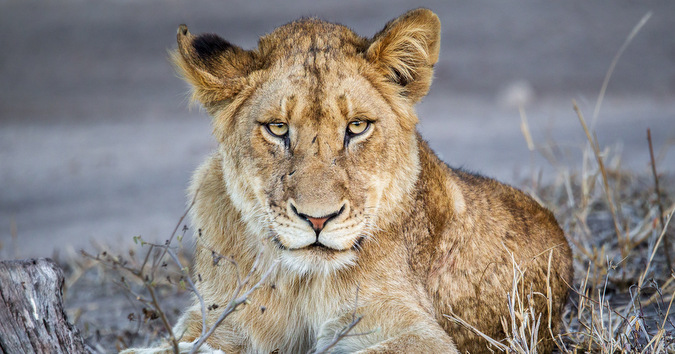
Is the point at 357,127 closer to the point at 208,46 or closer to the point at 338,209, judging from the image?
the point at 338,209

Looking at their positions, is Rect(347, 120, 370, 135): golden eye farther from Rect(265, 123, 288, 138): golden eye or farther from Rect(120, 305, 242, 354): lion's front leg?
Rect(120, 305, 242, 354): lion's front leg

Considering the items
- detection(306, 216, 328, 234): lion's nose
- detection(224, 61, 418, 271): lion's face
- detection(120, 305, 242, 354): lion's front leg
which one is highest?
detection(224, 61, 418, 271): lion's face

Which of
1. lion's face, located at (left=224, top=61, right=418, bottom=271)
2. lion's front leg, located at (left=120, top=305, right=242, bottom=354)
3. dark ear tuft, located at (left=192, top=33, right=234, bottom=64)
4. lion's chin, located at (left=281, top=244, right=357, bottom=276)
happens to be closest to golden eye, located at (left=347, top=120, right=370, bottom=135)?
lion's face, located at (left=224, top=61, right=418, bottom=271)

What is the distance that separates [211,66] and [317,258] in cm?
109

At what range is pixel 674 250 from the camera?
5367 mm

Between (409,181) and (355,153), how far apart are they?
37cm

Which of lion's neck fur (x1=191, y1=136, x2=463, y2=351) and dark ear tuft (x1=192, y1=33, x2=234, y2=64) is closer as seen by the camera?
lion's neck fur (x1=191, y1=136, x2=463, y2=351)

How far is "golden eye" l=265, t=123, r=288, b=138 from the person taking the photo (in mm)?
3317

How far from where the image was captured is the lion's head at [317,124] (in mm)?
3143

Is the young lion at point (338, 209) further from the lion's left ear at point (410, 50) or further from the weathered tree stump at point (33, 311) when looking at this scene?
the weathered tree stump at point (33, 311)

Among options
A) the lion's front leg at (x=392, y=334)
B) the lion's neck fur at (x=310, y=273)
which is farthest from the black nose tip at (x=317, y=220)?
the lion's front leg at (x=392, y=334)

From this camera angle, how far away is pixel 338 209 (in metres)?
3.06

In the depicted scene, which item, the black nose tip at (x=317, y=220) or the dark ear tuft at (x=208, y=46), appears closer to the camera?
the black nose tip at (x=317, y=220)

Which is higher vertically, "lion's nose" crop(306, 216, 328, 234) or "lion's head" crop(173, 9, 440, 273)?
"lion's head" crop(173, 9, 440, 273)
